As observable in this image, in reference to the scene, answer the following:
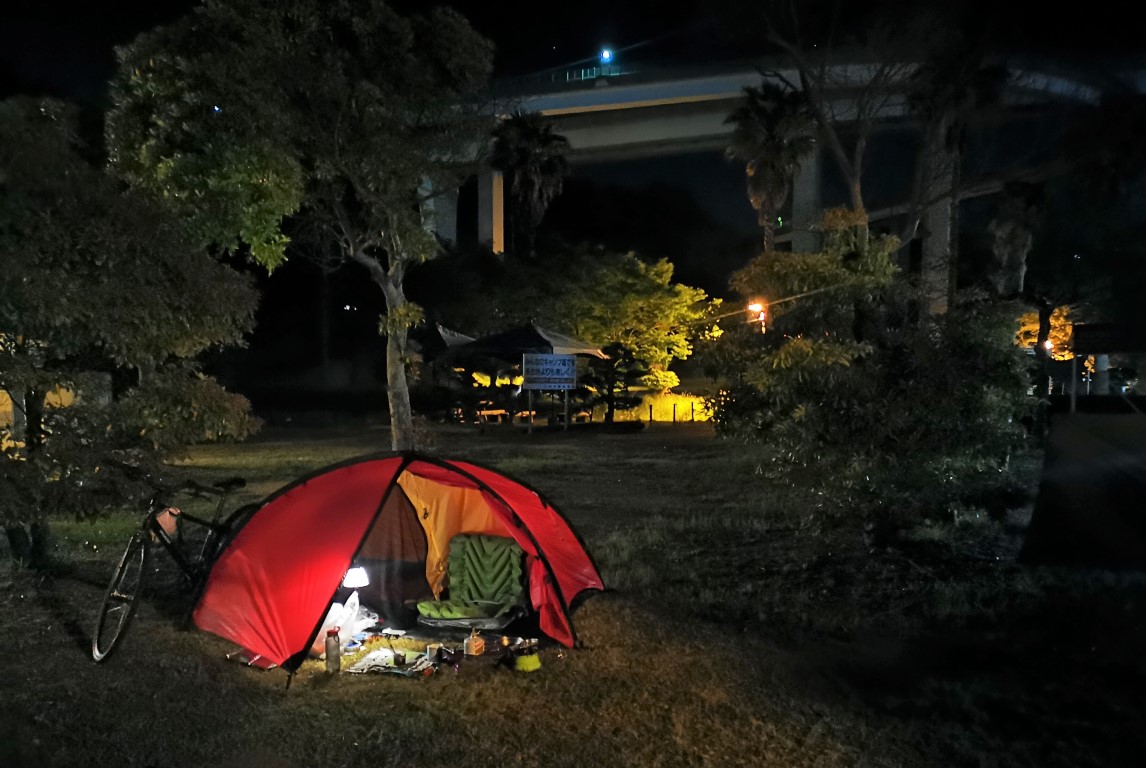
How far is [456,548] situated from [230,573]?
177 cm

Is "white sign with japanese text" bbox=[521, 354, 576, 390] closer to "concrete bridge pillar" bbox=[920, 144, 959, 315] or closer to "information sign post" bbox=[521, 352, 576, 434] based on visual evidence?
"information sign post" bbox=[521, 352, 576, 434]

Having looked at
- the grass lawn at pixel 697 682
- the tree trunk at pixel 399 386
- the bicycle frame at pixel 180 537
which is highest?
the tree trunk at pixel 399 386

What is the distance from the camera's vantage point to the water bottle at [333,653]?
6.32 m

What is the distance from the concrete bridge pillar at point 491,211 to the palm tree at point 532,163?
616 cm

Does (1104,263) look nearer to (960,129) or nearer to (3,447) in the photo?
(960,129)

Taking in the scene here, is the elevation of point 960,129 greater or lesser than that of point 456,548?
greater

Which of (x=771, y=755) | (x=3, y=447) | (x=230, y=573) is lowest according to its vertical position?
(x=771, y=755)

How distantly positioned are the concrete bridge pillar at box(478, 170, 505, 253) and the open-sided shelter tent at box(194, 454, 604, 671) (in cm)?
3731

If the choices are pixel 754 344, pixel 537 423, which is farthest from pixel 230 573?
pixel 537 423

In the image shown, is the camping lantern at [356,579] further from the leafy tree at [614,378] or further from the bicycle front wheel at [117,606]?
the leafy tree at [614,378]

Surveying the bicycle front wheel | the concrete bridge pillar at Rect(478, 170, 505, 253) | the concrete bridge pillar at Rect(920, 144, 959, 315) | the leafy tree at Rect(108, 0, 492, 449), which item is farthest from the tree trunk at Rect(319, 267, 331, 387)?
the bicycle front wheel

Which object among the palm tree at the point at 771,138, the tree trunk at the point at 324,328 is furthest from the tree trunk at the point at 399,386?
the tree trunk at the point at 324,328

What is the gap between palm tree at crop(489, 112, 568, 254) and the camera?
37000mm

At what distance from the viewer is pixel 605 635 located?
719 cm
